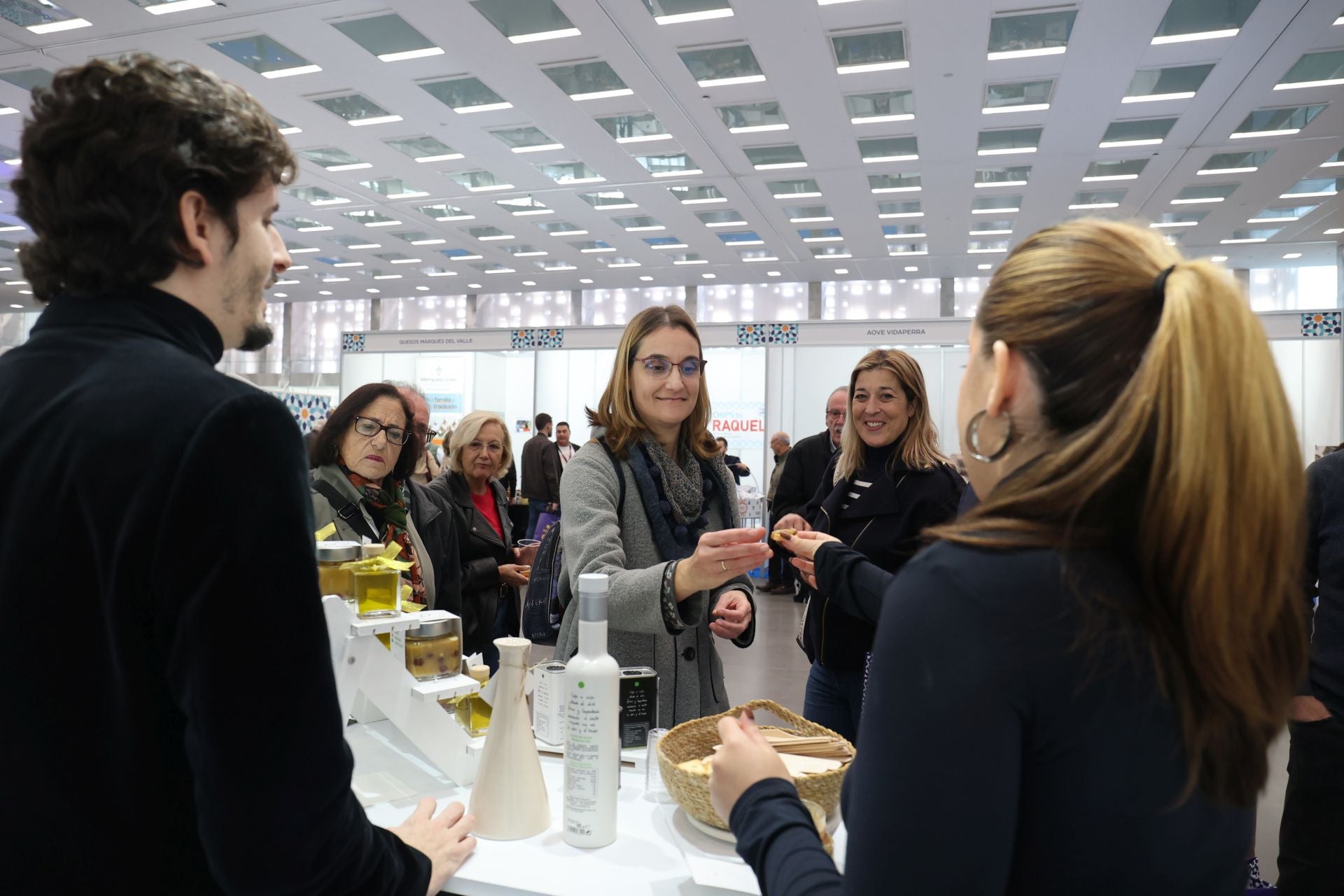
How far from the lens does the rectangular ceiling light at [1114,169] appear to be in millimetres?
8502

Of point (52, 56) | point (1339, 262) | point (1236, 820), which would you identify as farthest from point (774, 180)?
point (1236, 820)

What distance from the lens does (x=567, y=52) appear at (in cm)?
666

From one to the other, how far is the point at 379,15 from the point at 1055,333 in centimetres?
670

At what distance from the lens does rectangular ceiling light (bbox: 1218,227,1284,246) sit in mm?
10750

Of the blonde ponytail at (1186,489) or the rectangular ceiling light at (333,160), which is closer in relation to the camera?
the blonde ponytail at (1186,489)

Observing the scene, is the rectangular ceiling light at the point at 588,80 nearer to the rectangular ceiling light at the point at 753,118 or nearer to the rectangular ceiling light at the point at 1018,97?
the rectangular ceiling light at the point at 753,118

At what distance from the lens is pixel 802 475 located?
488cm

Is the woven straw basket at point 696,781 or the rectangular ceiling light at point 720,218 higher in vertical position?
the rectangular ceiling light at point 720,218

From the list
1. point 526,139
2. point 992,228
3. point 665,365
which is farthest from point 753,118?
point 665,365

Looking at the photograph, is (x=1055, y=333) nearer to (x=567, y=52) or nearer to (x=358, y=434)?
(x=358, y=434)

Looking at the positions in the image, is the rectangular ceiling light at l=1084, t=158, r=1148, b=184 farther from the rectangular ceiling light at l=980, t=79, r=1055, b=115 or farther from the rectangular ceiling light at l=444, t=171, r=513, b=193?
the rectangular ceiling light at l=444, t=171, r=513, b=193

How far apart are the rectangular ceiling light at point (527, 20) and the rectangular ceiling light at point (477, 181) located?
10.8 ft

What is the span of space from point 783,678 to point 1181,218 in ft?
28.1

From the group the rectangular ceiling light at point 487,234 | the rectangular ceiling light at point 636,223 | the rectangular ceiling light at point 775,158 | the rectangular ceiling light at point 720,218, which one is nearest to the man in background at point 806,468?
the rectangular ceiling light at point 775,158
